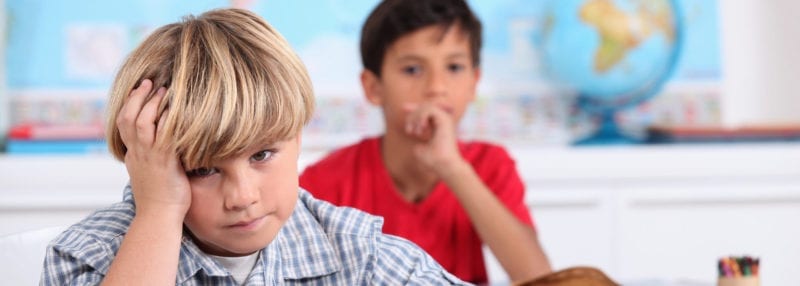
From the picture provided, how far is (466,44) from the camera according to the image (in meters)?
1.82

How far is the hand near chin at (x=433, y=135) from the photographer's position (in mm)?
1697

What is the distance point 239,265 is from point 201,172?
11 centimetres

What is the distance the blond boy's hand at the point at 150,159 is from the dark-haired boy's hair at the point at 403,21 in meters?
0.84

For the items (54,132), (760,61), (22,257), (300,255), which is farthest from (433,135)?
(760,61)

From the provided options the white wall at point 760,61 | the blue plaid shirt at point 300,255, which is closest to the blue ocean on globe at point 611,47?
the white wall at point 760,61

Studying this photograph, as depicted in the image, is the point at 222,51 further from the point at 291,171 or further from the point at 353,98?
the point at 353,98

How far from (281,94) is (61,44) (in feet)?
6.07

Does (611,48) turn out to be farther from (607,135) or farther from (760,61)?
(760,61)

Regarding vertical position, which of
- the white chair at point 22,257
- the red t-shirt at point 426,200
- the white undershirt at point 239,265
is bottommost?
the red t-shirt at point 426,200

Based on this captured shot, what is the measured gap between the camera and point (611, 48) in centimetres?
270

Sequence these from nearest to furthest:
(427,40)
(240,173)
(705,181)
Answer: (240,173) < (427,40) < (705,181)

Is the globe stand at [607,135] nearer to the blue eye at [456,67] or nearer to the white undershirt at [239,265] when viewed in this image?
the blue eye at [456,67]

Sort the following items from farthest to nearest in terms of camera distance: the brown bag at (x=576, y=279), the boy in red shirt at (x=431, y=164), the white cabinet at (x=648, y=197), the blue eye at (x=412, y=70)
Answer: the white cabinet at (x=648, y=197), the blue eye at (x=412, y=70), the boy in red shirt at (x=431, y=164), the brown bag at (x=576, y=279)

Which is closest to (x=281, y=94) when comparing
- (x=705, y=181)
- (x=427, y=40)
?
(x=427, y=40)
